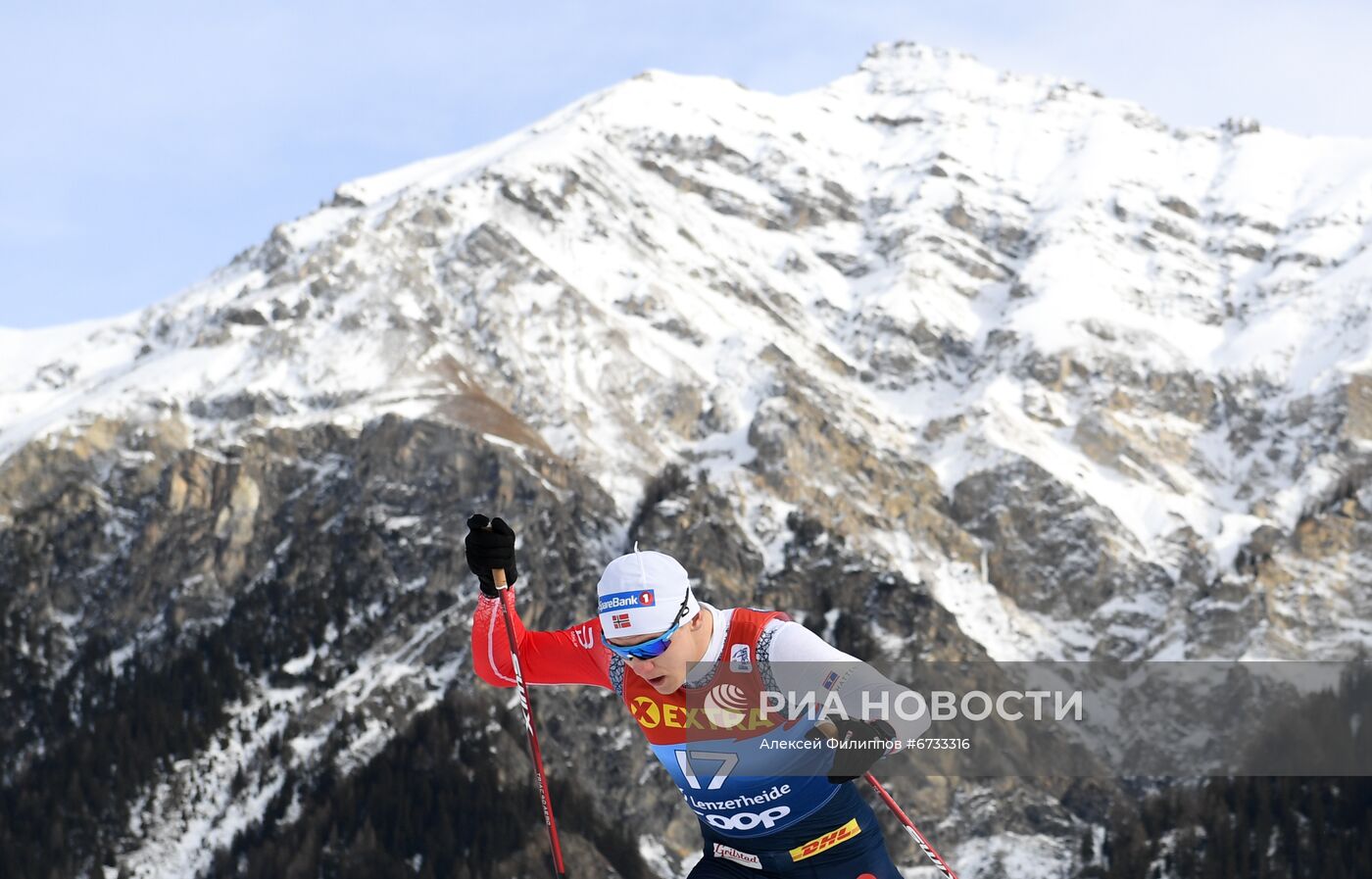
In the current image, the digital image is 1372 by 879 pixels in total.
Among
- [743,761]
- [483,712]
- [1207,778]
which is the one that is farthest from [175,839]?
[743,761]

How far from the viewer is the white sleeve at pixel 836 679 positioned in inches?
391

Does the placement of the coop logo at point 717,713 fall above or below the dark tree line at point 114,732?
below

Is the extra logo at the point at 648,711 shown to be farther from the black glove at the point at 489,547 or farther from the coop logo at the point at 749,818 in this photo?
the black glove at the point at 489,547

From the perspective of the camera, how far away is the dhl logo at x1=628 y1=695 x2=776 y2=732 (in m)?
11.3

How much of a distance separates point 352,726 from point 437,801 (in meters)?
19.6

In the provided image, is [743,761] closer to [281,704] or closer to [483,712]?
[483,712]

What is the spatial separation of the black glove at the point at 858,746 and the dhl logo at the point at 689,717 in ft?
3.30

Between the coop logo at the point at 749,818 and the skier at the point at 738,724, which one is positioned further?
the coop logo at the point at 749,818

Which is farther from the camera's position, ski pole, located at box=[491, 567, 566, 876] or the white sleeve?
ski pole, located at box=[491, 567, 566, 876]

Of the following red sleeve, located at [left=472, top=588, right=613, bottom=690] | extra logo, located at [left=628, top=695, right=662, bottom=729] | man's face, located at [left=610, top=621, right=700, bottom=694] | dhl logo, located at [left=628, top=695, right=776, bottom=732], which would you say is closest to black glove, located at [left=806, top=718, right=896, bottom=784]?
dhl logo, located at [left=628, top=695, right=776, bottom=732]

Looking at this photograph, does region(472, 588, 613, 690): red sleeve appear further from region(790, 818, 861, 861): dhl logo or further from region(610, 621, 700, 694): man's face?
region(790, 818, 861, 861): dhl logo

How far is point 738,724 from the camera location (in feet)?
37.3

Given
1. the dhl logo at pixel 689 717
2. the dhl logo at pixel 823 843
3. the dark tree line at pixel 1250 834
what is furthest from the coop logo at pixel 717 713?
the dark tree line at pixel 1250 834

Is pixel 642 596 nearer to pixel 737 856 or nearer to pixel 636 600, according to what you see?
pixel 636 600
